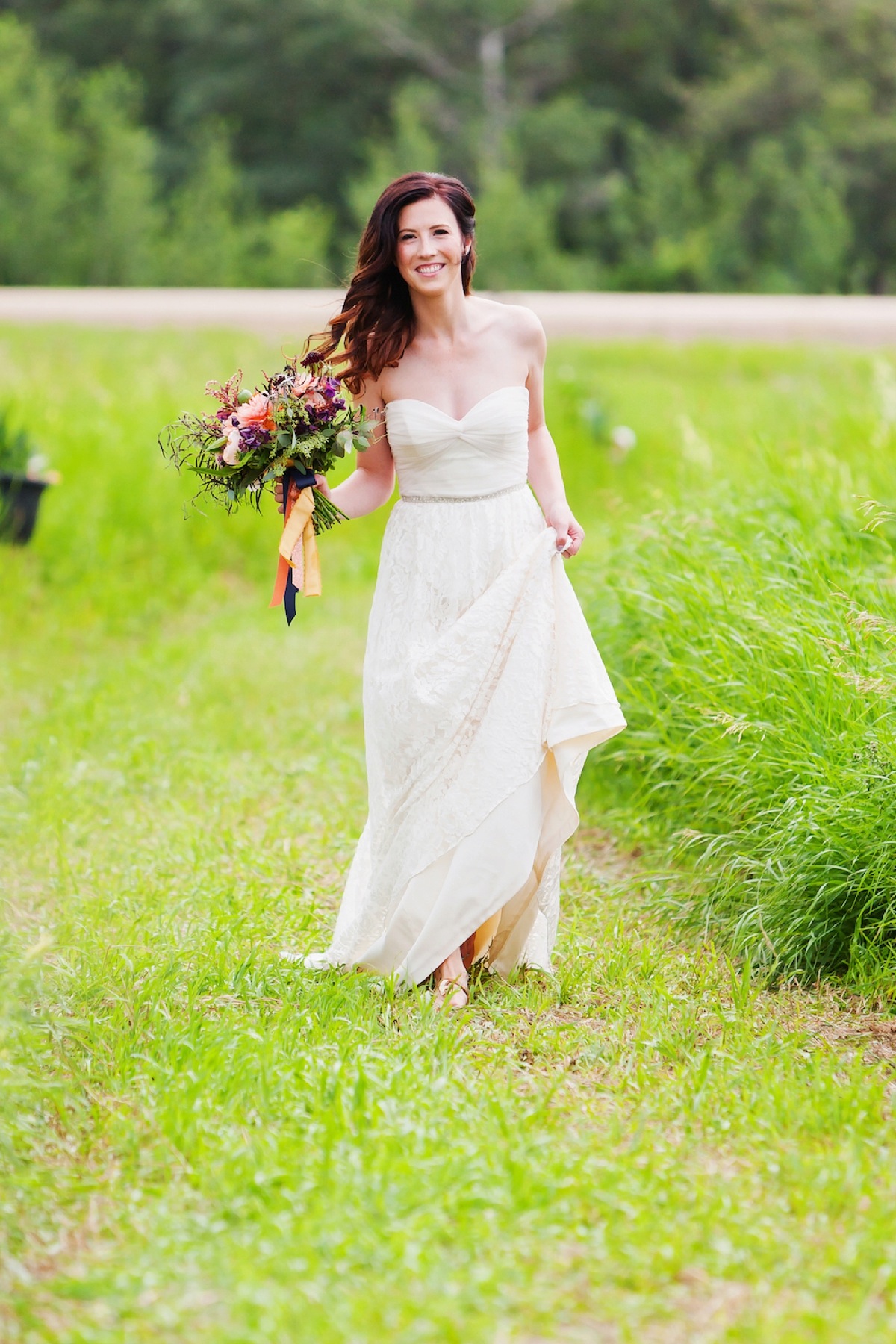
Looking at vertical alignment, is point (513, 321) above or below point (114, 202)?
below

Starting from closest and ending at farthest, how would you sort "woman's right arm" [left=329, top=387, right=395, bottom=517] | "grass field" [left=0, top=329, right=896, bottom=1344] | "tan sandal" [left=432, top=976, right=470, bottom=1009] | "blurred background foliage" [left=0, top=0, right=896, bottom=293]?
"grass field" [left=0, top=329, right=896, bottom=1344] < "tan sandal" [left=432, top=976, right=470, bottom=1009] < "woman's right arm" [left=329, top=387, right=395, bottom=517] < "blurred background foliage" [left=0, top=0, right=896, bottom=293]

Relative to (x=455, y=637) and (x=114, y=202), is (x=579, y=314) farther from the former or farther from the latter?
(x=455, y=637)

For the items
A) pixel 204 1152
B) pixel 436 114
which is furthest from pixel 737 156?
pixel 204 1152

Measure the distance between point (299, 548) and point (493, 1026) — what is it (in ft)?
4.75

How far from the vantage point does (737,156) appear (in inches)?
1323

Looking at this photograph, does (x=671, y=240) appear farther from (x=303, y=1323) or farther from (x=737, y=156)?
(x=303, y=1323)

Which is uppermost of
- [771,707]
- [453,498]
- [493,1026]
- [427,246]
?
[427,246]

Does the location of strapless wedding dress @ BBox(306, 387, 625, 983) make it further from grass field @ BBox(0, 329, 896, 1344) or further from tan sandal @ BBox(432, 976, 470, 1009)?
grass field @ BBox(0, 329, 896, 1344)

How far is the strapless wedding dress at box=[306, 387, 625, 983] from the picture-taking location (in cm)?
411

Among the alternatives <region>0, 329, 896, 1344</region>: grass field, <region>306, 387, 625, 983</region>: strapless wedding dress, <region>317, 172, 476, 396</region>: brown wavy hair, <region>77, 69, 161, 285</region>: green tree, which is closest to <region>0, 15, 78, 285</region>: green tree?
<region>77, 69, 161, 285</region>: green tree

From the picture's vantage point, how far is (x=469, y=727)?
4172mm

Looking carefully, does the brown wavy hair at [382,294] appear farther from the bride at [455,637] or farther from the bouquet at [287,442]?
the bouquet at [287,442]

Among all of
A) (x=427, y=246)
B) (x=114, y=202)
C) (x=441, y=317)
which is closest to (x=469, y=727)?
(x=441, y=317)

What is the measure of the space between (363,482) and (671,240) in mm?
29707
